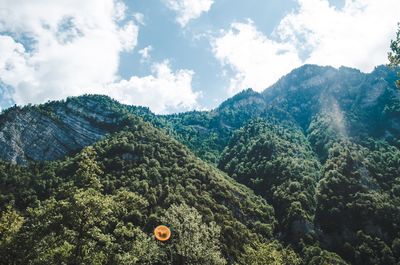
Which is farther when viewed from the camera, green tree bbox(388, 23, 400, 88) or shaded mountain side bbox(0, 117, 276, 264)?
shaded mountain side bbox(0, 117, 276, 264)

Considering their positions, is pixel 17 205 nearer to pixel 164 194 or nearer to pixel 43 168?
pixel 43 168

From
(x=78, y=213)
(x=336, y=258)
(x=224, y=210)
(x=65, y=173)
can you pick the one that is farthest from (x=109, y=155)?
(x=78, y=213)

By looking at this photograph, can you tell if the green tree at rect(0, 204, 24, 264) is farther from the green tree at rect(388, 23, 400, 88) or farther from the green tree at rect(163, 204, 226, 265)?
the green tree at rect(388, 23, 400, 88)

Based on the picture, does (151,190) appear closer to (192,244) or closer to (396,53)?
(192,244)

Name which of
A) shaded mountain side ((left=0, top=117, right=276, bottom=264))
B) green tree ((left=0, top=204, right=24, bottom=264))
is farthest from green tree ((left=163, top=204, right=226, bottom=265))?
shaded mountain side ((left=0, top=117, right=276, bottom=264))

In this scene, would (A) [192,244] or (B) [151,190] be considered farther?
(B) [151,190]

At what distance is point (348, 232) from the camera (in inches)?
6427

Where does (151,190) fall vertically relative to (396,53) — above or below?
above

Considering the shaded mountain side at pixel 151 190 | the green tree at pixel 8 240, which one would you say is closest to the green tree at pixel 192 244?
the green tree at pixel 8 240

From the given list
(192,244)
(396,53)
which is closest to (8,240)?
(192,244)

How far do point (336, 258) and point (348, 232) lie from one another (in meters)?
26.4

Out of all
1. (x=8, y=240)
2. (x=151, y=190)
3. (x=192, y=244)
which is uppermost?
(x=151, y=190)

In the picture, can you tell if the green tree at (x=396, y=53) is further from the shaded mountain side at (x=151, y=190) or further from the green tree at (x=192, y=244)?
the shaded mountain side at (x=151, y=190)

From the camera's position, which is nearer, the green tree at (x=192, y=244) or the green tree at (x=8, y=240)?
the green tree at (x=8, y=240)
